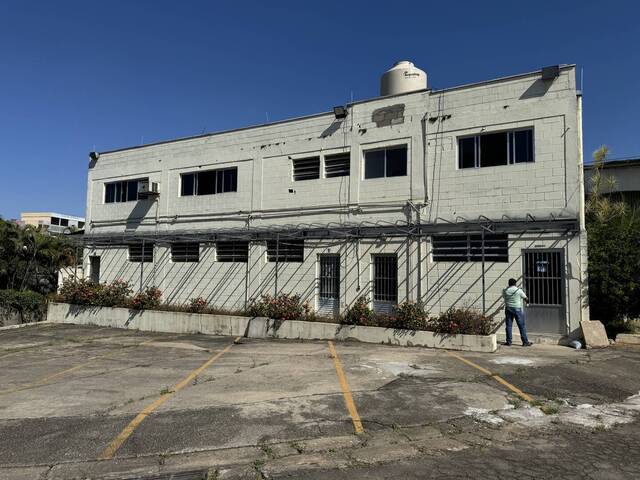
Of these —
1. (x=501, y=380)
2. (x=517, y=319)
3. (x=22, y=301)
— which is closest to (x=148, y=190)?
(x=22, y=301)

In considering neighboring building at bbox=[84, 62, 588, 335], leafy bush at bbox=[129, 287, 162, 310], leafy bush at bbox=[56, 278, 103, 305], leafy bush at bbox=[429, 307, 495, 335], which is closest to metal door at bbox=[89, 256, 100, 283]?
neighboring building at bbox=[84, 62, 588, 335]

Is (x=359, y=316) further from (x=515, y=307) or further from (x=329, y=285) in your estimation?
(x=515, y=307)

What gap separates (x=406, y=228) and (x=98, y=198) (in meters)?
16.3

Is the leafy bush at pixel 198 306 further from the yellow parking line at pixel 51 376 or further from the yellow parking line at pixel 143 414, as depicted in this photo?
the yellow parking line at pixel 143 414

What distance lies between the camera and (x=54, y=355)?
39.8ft

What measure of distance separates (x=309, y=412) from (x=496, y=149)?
1083 cm

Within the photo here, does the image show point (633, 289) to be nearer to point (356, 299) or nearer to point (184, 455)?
point (356, 299)

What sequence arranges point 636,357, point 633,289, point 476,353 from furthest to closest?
point 633,289 < point 476,353 < point 636,357

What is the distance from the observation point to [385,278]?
50.9 feet

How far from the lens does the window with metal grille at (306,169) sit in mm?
17219

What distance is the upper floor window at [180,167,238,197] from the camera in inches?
754

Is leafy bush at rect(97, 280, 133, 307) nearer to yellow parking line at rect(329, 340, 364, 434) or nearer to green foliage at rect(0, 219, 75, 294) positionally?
green foliage at rect(0, 219, 75, 294)

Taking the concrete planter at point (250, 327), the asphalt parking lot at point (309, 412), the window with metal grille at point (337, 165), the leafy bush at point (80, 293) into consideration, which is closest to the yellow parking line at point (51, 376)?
the asphalt parking lot at point (309, 412)

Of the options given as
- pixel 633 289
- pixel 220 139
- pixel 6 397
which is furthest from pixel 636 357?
pixel 220 139
